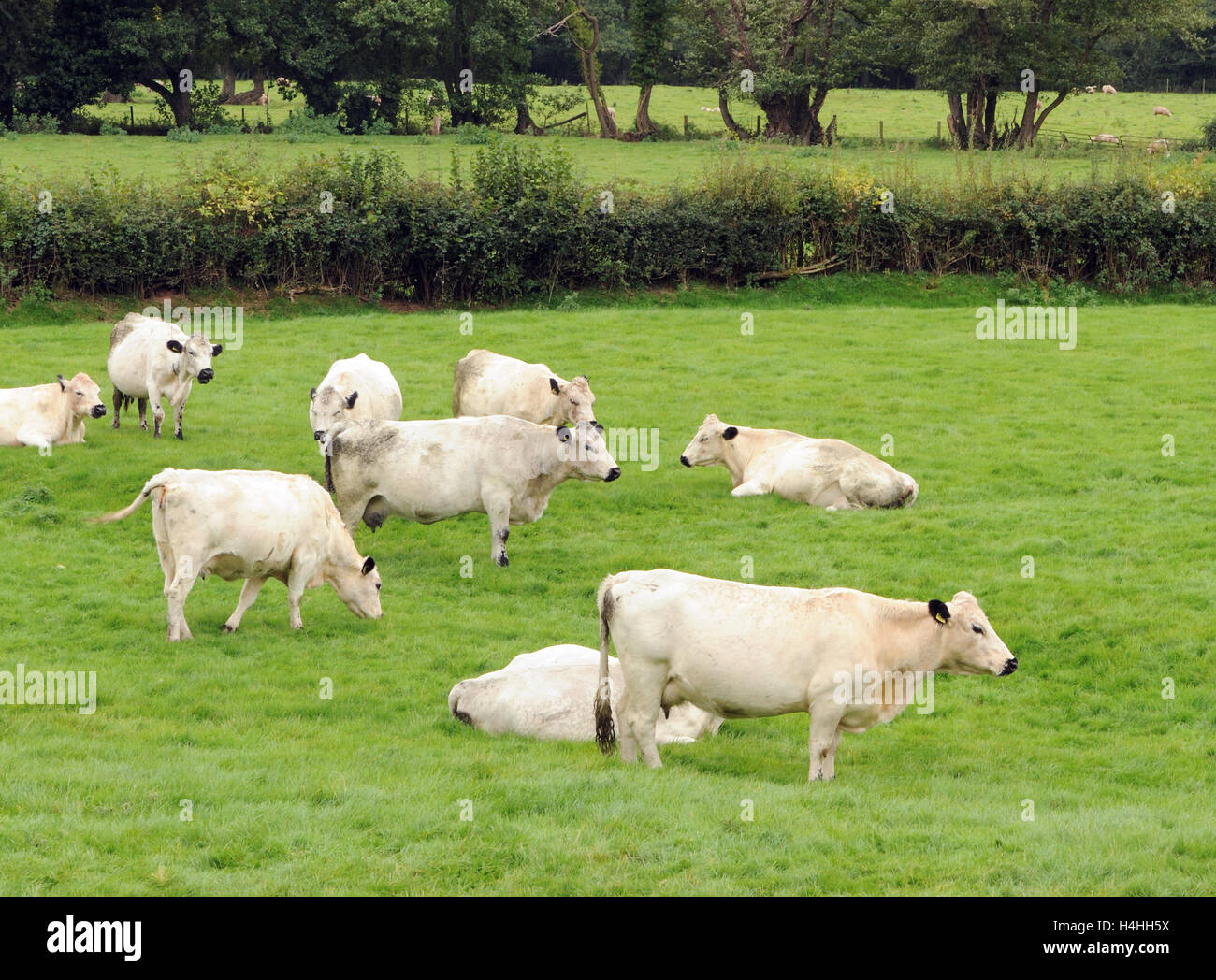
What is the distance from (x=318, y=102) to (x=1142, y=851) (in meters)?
62.4

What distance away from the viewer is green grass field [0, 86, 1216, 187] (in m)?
43.1

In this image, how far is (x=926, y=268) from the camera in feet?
127

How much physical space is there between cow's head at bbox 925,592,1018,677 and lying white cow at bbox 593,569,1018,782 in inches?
10.3

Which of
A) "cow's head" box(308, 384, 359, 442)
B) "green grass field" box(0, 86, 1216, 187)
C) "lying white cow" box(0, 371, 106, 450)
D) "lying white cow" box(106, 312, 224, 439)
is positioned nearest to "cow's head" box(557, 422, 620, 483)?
"cow's head" box(308, 384, 359, 442)

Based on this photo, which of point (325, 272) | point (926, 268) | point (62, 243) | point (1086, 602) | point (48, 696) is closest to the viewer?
point (48, 696)

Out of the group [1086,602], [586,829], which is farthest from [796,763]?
[1086,602]

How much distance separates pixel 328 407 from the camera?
752 inches

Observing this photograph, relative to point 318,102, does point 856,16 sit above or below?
above

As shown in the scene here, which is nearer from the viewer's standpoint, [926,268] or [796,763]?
[796,763]

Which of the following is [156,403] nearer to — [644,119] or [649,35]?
[644,119]

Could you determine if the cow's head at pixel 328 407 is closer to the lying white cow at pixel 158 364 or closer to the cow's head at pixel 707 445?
the lying white cow at pixel 158 364

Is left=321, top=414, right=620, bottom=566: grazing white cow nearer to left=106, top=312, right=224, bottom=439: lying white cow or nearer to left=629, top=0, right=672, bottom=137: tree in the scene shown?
left=106, top=312, right=224, bottom=439: lying white cow

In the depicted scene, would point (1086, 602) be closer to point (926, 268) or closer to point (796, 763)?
point (796, 763)

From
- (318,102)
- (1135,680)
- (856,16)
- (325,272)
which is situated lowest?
(1135,680)
